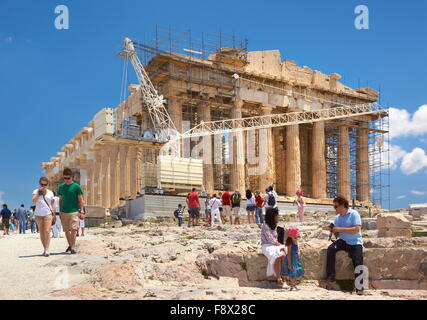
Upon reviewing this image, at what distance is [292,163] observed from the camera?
40.4m

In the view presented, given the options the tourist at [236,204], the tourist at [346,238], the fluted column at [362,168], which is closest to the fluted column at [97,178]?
the fluted column at [362,168]

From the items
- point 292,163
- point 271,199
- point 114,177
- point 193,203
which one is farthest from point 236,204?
point 114,177

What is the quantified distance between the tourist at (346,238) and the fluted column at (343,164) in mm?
35261

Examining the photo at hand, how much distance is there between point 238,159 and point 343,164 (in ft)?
36.8

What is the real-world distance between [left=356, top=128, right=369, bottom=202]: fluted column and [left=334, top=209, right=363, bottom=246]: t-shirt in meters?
37.6

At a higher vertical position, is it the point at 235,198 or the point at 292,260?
the point at 235,198

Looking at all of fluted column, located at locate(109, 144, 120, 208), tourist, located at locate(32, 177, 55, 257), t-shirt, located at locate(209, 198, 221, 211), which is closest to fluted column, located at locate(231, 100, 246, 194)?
fluted column, located at locate(109, 144, 120, 208)

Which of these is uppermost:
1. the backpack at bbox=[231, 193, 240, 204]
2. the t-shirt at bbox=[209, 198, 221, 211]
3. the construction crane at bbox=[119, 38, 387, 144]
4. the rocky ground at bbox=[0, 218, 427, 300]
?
the construction crane at bbox=[119, 38, 387, 144]

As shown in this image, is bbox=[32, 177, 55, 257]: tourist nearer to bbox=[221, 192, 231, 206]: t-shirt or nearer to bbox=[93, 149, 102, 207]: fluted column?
bbox=[221, 192, 231, 206]: t-shirt

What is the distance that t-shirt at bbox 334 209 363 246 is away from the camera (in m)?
8.51

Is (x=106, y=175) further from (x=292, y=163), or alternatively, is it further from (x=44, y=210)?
(x=44, y=210)
